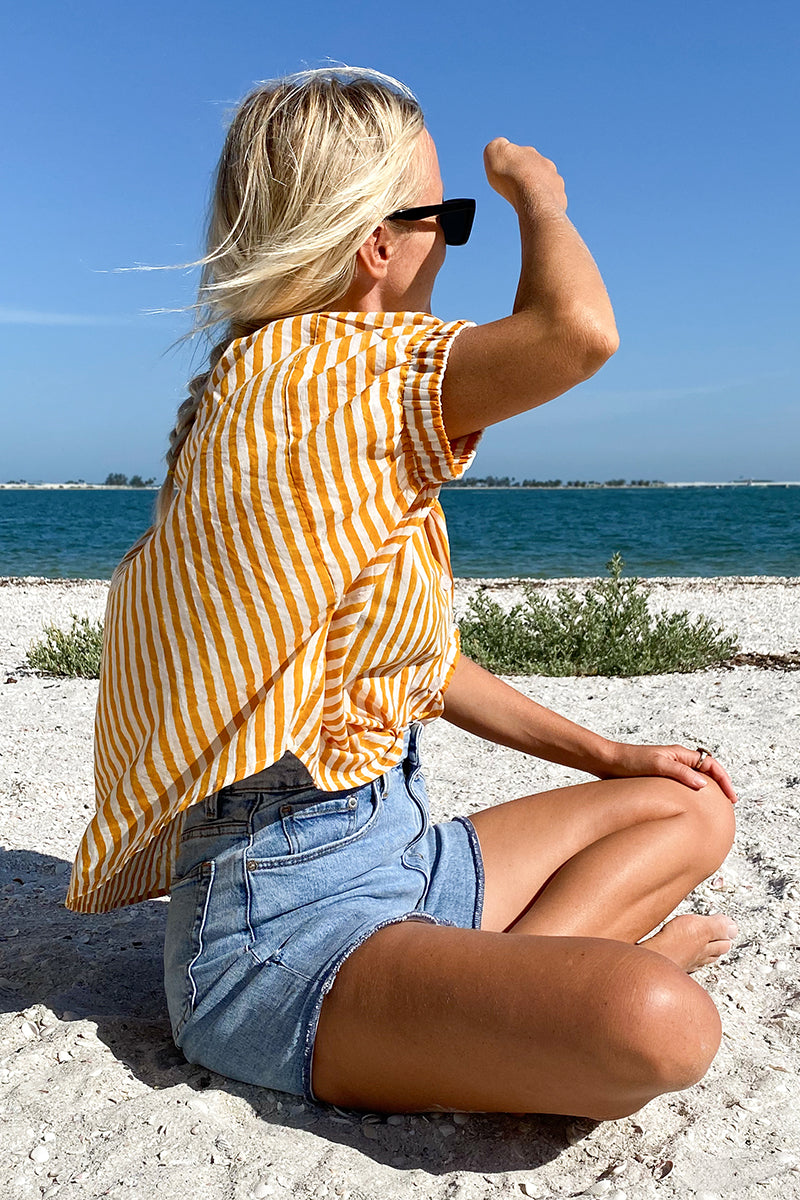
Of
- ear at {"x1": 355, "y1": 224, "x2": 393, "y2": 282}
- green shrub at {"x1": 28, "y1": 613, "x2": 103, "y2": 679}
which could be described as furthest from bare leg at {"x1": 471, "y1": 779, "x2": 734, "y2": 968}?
green shrub at {"x1": 28, "y1": 613, "x2": 103, "y2": 679}

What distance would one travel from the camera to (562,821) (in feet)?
8.18

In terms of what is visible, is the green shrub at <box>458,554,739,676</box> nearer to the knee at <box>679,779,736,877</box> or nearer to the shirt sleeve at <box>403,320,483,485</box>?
the knee at <box>679,779,736,877</box>

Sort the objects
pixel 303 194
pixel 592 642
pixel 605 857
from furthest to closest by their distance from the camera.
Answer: pixel 592 642 → pixel 605 857 → pixel 303 194

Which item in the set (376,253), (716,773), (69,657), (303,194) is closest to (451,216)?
(376,253)

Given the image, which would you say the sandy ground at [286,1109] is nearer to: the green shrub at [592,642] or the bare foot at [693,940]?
the bare foot at [693,940]

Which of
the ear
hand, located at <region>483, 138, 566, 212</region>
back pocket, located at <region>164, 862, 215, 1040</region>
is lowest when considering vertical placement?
back pocket, located at <region>164, 862, 215, 1040</region>

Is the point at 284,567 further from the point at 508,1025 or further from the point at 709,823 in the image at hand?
the point at 709,823

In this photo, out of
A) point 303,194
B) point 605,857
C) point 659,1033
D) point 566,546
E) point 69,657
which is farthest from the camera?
point 566,546

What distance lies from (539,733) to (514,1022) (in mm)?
1003

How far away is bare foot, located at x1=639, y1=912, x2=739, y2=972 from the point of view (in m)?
2.43

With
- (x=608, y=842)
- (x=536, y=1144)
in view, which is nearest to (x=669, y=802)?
(x=608, y=842)

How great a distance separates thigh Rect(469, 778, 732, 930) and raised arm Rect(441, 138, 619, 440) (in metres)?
1.07

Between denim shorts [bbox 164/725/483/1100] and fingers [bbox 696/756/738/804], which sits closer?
denim shorts [bbox 164/725/483/1100]

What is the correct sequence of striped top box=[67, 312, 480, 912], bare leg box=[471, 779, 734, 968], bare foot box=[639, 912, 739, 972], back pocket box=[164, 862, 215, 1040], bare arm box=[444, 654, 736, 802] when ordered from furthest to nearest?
bare arm box=[444, 654, 736, 802] → bare foot box=[639, 912, 739, 972] → bare leg box=[471, 779, 734, 968] → back pocket box=[164, 862, 215, 1040] → striped top box=[67, 312, 480, 912]
